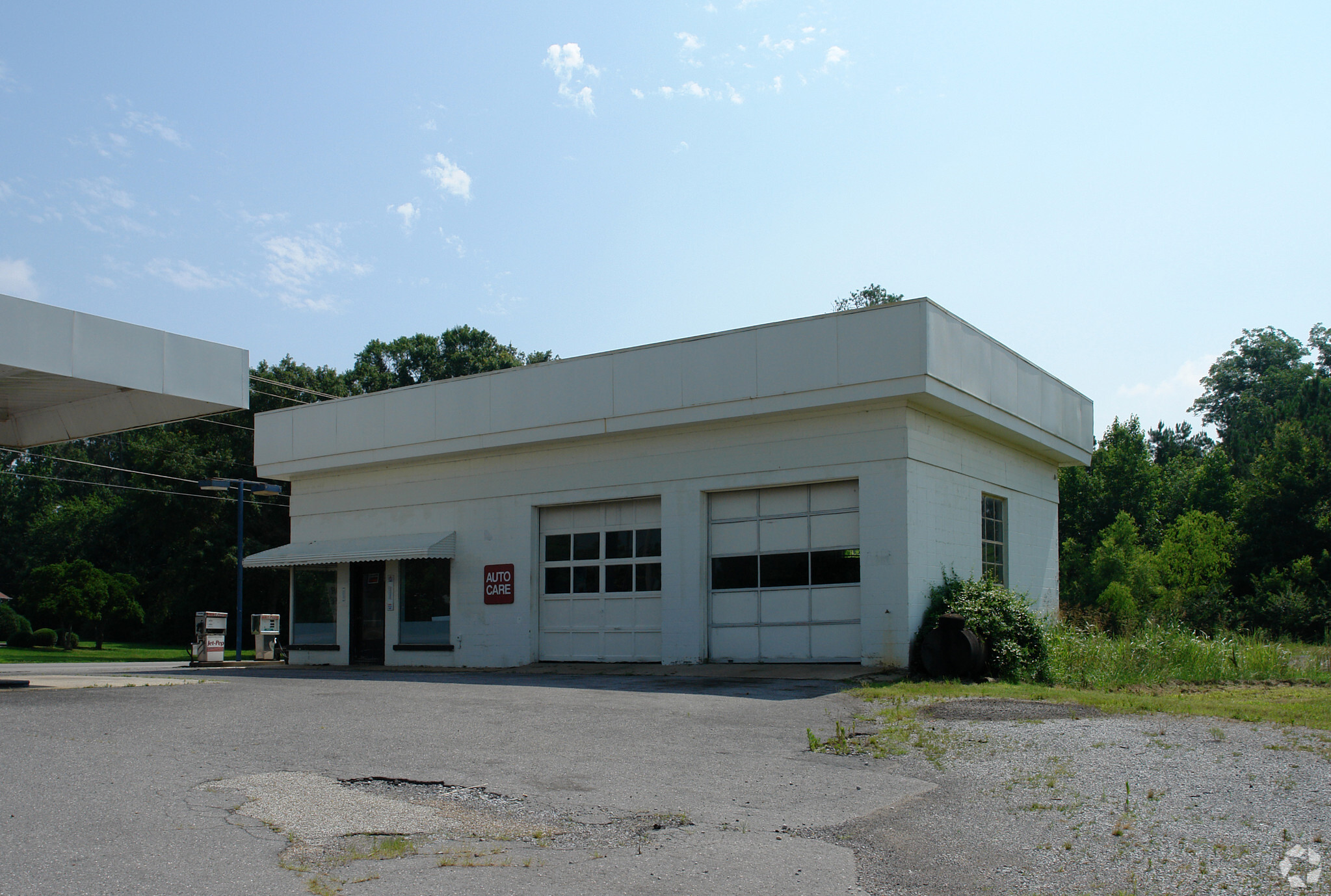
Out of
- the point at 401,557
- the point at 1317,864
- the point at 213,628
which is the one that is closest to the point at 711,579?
the point at 401,557

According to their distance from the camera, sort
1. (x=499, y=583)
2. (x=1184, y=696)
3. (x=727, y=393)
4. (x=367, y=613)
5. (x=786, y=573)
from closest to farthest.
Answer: (x=1184, y=696)
(x=786, y=573)
(x=727, y=393)
(x=499, y=583)
(x=367, y=613)

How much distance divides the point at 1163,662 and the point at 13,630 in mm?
47637

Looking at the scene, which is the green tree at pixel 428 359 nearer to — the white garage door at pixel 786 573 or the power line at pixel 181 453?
the power line at pixel 181 453

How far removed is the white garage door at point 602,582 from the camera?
18.8 meters

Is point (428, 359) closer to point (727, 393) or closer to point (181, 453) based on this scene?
point (181, 453)

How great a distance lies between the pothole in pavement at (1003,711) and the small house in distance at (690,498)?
461 centimetres

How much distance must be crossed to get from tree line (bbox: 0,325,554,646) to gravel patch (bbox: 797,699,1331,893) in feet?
138

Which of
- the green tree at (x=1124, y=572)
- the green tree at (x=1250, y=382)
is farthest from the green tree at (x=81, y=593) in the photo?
the green tree at (x=1250, y=382)

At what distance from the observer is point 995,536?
1991 centimetres

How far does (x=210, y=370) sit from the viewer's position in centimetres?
1571

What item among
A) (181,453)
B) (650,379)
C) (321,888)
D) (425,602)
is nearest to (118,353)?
(650,379)

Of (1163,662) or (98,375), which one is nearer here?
(98,375)

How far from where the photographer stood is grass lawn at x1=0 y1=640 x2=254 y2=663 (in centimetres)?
3379

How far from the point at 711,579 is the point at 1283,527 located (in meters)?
28.4
